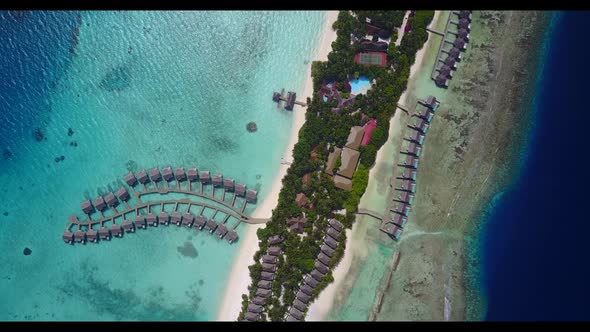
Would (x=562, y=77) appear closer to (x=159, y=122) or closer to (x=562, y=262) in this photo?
(x=562, y=262)

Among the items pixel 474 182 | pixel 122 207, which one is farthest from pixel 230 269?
pixel 474 182

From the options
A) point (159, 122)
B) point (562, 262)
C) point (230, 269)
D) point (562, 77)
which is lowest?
point (230, 269)

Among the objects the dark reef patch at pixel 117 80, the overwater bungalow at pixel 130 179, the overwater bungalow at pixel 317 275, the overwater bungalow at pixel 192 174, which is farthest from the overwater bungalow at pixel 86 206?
the overwater bungalow at pixel 317 275

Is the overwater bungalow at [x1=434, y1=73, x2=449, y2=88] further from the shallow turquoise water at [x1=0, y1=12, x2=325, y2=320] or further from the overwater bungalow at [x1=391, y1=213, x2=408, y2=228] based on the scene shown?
the overwater bungalow at [x1=391, y1=213, x2=408, y2=228]

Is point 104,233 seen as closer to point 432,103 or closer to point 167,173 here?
point 167,173

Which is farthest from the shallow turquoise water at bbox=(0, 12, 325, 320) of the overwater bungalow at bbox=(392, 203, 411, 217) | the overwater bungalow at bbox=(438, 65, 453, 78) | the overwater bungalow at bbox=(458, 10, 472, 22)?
the overwater bungalow at bbox=(458, 10, 472, 22)
